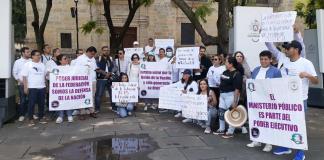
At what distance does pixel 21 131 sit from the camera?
32.3ft

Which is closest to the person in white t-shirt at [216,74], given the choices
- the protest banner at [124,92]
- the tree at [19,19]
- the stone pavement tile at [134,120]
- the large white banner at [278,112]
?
the stone pavement tile at [134,120]

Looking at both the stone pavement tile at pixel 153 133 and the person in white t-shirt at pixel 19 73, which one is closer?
the stone pavement tile at pixel 153 133

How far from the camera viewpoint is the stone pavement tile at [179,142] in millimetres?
8203

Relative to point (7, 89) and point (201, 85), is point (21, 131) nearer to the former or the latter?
point (7, 89)

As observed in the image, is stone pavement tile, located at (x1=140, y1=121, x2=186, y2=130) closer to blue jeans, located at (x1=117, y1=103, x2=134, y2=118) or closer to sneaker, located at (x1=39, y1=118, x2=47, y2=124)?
blue jeans, located at (x1=117, y1=103, x2=134, y2=118)

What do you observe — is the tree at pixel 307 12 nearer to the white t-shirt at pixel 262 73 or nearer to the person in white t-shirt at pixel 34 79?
the white t-shirt at pixel 262 73

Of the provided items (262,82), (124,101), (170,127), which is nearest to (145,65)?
(124,101)

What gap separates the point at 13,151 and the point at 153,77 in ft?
17.4

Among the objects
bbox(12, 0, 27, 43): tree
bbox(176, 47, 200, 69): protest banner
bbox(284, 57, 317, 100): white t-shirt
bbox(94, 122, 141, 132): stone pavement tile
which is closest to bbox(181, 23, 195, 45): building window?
bbox(12, 0, 27, 43): tree

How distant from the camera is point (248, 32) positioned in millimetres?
10859

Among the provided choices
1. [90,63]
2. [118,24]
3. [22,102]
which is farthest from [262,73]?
[118,24]

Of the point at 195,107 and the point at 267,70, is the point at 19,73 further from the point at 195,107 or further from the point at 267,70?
the point at 267,70

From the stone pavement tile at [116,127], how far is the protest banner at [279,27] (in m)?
3.59

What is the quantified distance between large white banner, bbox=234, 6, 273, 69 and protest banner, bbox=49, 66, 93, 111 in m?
3.99
